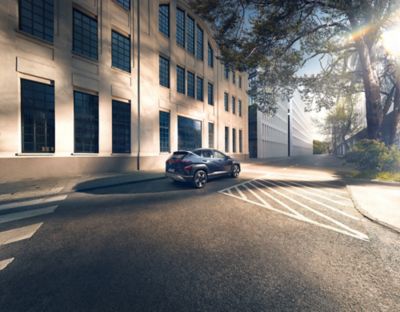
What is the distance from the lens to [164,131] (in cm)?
1598

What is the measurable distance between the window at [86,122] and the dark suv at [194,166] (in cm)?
634

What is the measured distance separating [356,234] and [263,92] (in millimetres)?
16289

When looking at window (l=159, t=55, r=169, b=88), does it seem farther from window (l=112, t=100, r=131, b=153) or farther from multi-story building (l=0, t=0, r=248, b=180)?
window (l=112, t=100, r=131, b=153)

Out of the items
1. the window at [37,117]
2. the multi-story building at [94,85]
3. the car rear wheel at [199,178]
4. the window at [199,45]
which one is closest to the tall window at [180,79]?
the multi-story building at [94,85]

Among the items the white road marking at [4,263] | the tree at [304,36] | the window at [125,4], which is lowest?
the white road marking at [4,263]

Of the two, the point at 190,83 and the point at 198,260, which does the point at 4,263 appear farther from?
the point at 190,83

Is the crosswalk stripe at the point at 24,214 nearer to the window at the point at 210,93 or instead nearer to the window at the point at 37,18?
the window at the point at 37,18

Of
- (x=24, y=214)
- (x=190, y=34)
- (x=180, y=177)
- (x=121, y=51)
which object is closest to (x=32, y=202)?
(x=24, y=214)

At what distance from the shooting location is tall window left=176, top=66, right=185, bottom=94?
17.4m

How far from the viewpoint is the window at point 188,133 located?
1760 centimetres

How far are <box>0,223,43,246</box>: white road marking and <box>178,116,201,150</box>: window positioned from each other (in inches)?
547

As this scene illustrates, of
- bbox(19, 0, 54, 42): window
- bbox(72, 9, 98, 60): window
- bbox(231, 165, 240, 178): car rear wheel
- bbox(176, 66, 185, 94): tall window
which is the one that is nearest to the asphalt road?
bbox(231, 165, 240, 178): car rear wheel

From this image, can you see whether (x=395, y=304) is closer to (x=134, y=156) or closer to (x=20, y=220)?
(x=20, y=220)

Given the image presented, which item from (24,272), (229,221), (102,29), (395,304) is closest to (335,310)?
(395,304)
